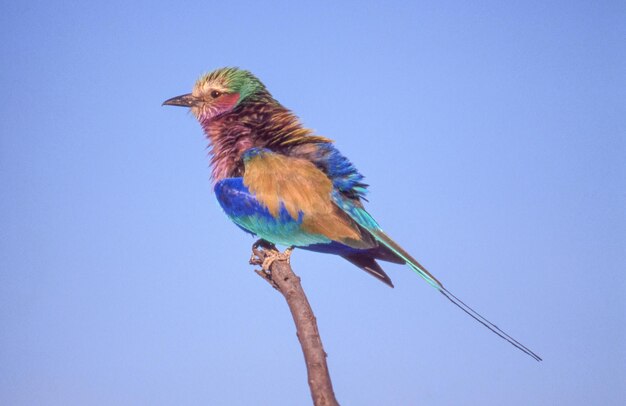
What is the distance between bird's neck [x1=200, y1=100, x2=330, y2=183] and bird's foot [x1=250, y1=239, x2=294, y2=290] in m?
0.50

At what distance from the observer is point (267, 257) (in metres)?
3.76

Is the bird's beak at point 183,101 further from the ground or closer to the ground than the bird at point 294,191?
further from the ground

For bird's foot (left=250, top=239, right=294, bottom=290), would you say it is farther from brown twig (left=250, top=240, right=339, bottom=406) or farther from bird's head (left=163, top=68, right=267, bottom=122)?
bird's head (left=163, top=68, right=267, bottom=122)

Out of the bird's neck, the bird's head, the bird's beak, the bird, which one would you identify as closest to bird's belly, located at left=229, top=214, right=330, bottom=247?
the bird

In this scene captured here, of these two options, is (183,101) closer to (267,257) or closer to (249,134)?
(249,134)

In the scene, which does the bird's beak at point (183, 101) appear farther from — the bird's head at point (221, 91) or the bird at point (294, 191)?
the bird at point (294, 191)

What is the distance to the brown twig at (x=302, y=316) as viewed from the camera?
2.79m

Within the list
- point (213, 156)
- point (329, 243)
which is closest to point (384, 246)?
point (329, 243)

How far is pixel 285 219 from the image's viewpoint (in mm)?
3922

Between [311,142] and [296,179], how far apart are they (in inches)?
13.2

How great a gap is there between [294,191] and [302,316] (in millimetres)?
958

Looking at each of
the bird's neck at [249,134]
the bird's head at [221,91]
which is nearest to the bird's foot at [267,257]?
the bird's neck at [249,134]

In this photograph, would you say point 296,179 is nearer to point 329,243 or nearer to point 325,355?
point 329,243

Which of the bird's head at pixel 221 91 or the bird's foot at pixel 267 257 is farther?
the bird's head at pixel 221 91
